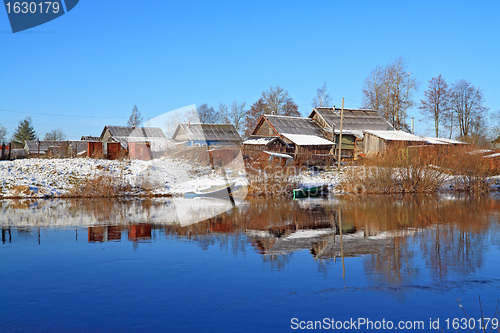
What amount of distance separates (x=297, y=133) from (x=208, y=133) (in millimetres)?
12728

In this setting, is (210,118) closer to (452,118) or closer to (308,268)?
(452,118)

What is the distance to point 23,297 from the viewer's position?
8.98 meters

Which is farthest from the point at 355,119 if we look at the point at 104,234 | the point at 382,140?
the point at 104,234

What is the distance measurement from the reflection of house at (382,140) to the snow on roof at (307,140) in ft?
11.9

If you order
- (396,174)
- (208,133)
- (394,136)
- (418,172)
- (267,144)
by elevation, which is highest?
(208,133)

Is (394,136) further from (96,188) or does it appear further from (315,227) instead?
(315,227)

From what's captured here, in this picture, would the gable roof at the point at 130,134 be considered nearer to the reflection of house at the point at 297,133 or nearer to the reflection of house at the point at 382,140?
the reflection of house at the point at 297,133

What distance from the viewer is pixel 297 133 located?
175 feet

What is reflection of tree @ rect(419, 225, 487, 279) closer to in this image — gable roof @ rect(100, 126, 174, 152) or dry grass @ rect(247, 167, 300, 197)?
dry grass @ rect(247, 167, 300, 197)

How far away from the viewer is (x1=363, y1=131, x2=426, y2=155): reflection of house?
4681 centimetres

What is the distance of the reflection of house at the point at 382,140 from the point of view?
46.8m

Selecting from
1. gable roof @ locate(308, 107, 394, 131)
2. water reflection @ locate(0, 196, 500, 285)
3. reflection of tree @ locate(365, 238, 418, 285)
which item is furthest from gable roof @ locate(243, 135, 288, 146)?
reflection of tree @ locate(365, 238, 418, 285)

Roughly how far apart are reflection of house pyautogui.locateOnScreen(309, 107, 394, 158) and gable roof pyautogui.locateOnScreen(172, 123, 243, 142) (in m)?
10.2

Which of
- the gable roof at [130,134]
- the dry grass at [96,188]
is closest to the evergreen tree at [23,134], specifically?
the gable roof at [130,134]
